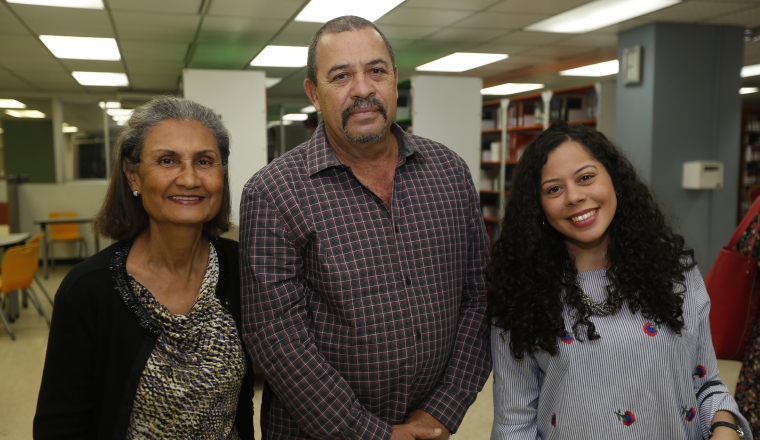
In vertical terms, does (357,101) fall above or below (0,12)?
below

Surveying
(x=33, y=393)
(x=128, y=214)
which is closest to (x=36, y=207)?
(x=33, y=393)

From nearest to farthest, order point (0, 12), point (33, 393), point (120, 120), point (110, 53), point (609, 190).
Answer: point (609, 190) < point (33, 393) < point (0, 12) < point (110, 53) < point (120, 120)

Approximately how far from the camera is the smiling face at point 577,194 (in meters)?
1.39

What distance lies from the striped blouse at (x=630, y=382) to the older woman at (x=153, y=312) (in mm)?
751

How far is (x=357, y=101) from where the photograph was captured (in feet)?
4.99

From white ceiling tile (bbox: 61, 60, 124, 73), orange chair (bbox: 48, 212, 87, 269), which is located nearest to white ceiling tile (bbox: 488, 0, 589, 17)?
white ceiling tile (bbox: 61, 60, 124, 73)

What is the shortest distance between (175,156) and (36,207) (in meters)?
9.04

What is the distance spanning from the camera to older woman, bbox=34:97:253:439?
131 centimetres

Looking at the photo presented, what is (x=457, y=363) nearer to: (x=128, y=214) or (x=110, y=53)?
(x=128, y=214)

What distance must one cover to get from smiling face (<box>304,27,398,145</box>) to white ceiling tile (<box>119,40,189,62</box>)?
211 inches

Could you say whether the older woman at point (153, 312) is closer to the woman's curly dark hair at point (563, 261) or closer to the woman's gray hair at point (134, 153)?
the woman's gray hair at point (134, 153)

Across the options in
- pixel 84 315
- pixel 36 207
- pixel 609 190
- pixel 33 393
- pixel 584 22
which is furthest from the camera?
pixel 36 207

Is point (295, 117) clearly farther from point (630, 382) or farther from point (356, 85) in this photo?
point (630, 382)

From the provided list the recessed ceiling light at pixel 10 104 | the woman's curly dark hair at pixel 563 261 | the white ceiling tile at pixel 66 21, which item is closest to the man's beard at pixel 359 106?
the woman's curly dark hair at pixel 563 261
